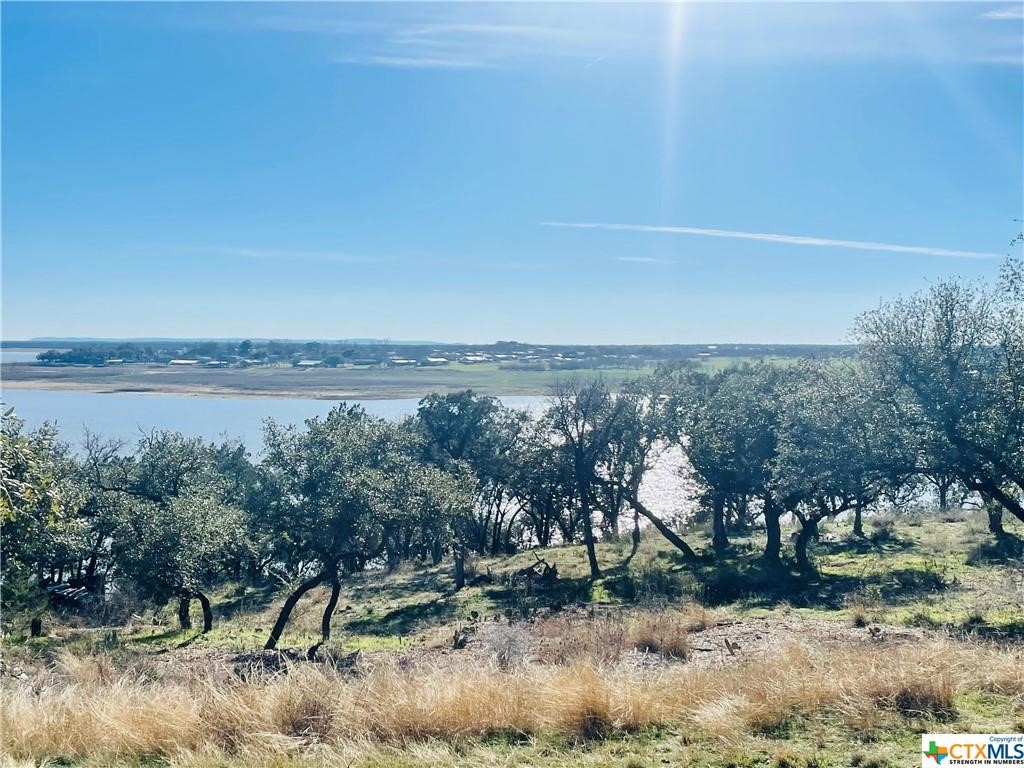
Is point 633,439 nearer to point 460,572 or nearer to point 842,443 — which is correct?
point 460,572

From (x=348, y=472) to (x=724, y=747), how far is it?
12.5 m

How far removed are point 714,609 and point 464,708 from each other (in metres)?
11.0

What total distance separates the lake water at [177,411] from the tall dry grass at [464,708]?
1511 inches

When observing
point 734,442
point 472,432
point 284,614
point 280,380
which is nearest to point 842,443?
point 734,442

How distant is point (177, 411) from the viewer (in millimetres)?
64625

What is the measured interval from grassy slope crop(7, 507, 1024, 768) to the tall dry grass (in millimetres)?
182

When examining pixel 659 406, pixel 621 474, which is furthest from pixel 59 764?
pixel 659 406

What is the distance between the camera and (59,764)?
Answer: 19.9 feet

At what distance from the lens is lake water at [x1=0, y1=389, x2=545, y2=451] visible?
50.6 m

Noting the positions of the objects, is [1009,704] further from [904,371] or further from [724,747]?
[904,371]

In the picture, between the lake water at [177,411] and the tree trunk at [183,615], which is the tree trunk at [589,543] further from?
the lake water at [177,411]

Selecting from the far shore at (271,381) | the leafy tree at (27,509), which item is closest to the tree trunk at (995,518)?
the leafy tree at (27,509)

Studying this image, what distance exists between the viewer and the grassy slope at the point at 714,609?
584 centimetres

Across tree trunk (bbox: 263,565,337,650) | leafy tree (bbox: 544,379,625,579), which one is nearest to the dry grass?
tree trunk (bbox: 263,565,337,650)
